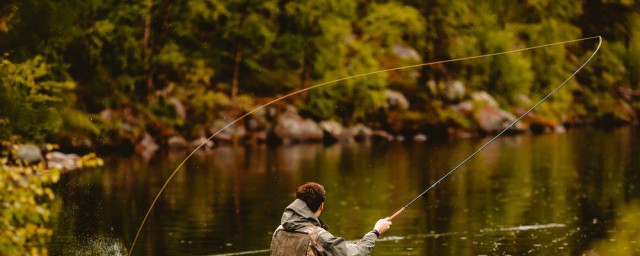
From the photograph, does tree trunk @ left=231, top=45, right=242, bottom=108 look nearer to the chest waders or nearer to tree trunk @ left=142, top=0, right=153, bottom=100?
tree trunk @ left=142, top=0, right=153, bottom=100

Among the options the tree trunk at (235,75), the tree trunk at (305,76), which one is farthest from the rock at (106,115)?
the tree trunk at (305,76)

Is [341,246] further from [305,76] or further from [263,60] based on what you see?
[305,76]

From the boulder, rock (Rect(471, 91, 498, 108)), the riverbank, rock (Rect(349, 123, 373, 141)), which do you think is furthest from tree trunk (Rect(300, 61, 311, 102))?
rock (Rect(471, 91, 498, 108))

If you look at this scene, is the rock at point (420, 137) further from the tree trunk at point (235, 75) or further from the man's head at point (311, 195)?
the man's head at point (311, 195)

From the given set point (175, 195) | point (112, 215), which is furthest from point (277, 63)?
point (112, 215)

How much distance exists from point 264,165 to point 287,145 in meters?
12.8

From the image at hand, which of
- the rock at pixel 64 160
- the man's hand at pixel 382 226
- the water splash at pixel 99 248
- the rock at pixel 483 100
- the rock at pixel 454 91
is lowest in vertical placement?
the water splash at pixel 99 248

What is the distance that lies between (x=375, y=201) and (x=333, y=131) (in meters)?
28.5

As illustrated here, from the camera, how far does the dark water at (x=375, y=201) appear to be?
64.0 ft

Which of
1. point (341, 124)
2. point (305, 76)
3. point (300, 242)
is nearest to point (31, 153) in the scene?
point (300, 242)

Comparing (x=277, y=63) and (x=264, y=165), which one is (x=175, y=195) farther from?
(x=277, y=63)

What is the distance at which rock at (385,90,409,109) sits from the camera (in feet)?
198

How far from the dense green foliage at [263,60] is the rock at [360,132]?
3.54ft

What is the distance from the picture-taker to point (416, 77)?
65.6 meters
